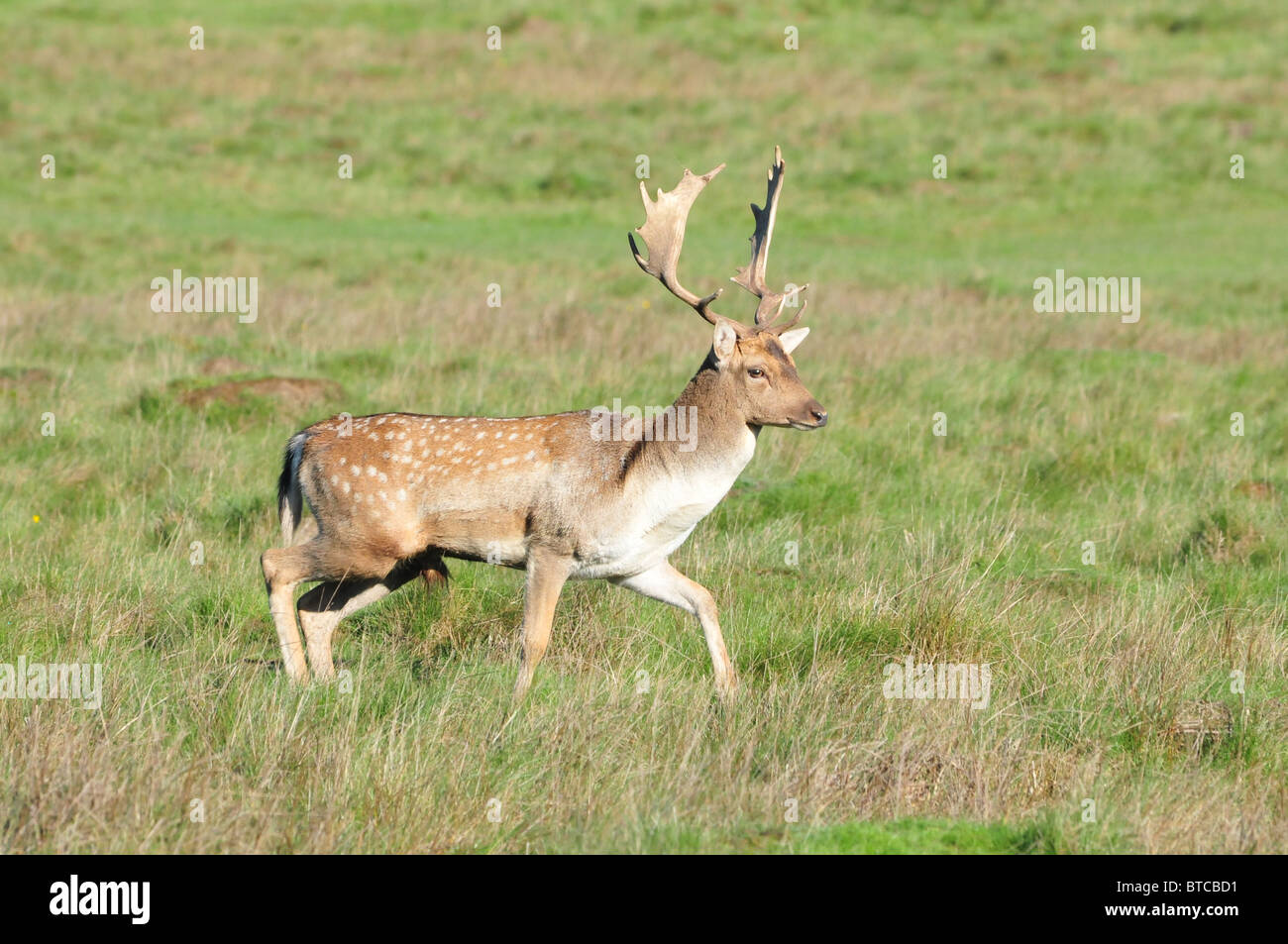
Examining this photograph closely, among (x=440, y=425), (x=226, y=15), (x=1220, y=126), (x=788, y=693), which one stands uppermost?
(x=226, y=15)

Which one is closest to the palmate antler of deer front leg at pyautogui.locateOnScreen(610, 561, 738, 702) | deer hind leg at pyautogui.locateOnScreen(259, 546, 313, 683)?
Answer: deer front leg at pyautogui.locateOnScreen(610, 561, 738, 702)

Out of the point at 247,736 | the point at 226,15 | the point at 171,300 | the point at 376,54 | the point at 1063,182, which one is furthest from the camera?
the point at 226,15

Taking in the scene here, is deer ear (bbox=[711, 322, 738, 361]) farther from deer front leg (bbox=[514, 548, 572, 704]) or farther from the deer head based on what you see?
deer front leg (bbox=[514, 548, 572, 704])

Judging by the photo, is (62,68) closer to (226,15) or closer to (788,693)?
(226,15)

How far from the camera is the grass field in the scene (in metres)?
4.70

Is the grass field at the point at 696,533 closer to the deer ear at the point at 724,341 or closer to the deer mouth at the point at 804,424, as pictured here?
the deer mouth at the point at 804,424

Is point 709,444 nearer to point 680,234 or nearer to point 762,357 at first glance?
point 762,357

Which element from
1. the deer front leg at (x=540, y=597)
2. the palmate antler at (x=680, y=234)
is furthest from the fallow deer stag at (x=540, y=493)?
the palmate antler at (x=680, y=234)

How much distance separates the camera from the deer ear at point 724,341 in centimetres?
614

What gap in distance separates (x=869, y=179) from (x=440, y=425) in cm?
2327

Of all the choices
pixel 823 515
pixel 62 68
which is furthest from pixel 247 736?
pixel 62 68

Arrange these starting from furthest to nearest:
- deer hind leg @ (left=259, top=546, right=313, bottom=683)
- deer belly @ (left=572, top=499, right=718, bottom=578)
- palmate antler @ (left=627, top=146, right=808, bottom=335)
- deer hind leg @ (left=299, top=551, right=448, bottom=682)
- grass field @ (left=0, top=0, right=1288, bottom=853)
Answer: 1. palmate antler @ (left=627, top=146, right=808, bottom=335)
2. deer hind leg @ (left=299, top=551, right=448, bottom=682)
3. deer hind leg @ (left=259, top=546, right=313, bottom=683)
4. deer belly @ (left=572, top=499, right=718, bottom=578)
5. grass field @ (left=0, top=0, right=1288, bottom=853)

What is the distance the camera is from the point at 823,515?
8383mm

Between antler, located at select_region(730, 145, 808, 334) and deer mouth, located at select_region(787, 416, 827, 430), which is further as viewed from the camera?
antler, located at select_region(730, 145, 808, 334)
